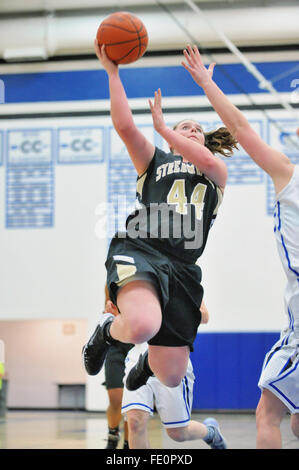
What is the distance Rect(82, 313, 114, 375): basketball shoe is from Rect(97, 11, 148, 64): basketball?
1.51 metres

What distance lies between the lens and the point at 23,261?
413 inches

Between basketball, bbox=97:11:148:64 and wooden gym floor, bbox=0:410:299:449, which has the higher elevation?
basketball, bbox=97:11:148:64

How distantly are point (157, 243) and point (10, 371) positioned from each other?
848 cm

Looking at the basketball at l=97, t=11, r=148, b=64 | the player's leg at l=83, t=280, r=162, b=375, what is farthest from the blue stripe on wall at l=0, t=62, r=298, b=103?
the player's leg at l=83, t=280, r=162, b=375

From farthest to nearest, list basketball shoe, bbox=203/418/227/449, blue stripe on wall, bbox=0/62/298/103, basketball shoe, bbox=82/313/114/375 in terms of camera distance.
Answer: blue stripe on wall, bbox=0/62/298/103, basketball shoe, bbox=203/418/227/449, basketball shoe, bbox=82/313/114/375

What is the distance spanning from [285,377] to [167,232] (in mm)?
950

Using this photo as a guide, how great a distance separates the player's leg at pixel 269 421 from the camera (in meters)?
3.16

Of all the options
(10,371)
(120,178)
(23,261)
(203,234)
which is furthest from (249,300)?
(203,234)

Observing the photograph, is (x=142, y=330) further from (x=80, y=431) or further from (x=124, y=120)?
(x=80, y=431)

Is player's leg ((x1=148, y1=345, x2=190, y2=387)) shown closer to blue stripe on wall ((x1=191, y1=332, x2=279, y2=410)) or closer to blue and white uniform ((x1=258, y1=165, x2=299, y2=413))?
blue and white uniform ((x1=258, y1=165, x2=299, y2=413))

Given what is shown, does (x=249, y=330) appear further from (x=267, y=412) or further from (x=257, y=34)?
(x=267, y=412)

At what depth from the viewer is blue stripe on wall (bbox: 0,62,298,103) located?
10328 mm

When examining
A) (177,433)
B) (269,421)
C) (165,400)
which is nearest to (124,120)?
(269,421)

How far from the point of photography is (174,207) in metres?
3.56
